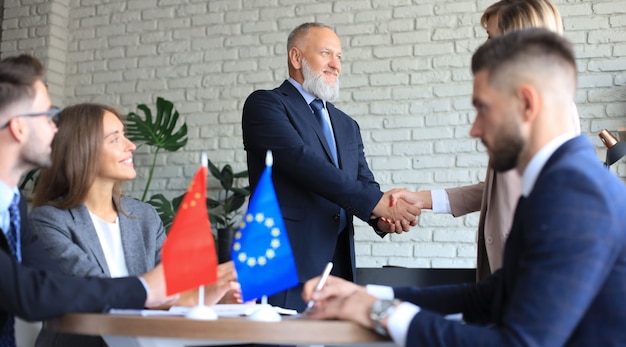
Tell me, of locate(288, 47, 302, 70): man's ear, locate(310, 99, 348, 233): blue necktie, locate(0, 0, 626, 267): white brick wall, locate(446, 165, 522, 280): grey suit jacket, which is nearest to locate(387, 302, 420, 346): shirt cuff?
locate(446, 165, 522, 280): grey suit jacket

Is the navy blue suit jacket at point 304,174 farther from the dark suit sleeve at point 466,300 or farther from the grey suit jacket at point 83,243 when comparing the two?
the dark suit sleeve at point 466,300

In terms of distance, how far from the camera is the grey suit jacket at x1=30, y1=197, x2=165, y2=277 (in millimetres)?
2299

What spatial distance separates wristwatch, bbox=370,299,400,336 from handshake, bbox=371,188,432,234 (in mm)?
1640

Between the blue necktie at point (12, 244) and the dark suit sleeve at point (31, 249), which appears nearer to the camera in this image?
the blue necktie at point (12, 244)

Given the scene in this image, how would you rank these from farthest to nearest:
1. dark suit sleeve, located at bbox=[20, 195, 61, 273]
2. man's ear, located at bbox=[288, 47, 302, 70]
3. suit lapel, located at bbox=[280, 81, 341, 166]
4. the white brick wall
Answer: the white brick wall, man's ear, located at bbox=[288, 47, 302, 70], suit lapel, located at bbox=[280, 81, 341, 166], dark suit sleeve, located at bbox=[20, 195, 61, 273]

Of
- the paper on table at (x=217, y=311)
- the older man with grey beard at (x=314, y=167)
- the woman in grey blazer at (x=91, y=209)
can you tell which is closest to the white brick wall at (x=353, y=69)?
the older man with grey beard at (x=314, y=167)

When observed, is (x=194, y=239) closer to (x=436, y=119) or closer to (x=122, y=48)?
(x=436, y=119)

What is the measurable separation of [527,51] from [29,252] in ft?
4.15

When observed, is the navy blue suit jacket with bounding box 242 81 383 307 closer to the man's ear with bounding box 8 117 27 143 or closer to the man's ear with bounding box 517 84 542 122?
the man's ear with bounding box 8 117 27 143

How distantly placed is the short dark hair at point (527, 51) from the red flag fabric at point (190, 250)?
0.68 m

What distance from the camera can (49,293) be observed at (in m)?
1.60

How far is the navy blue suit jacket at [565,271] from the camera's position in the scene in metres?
1.30

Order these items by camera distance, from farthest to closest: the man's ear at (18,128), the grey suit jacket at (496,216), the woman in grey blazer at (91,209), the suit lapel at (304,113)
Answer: the suit lapel at (304,113) → the woman in grey blazer at (91,209) → the grey suit jacket at (496,216) → the man's ear at (18,128)

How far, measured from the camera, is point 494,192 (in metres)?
2.33
